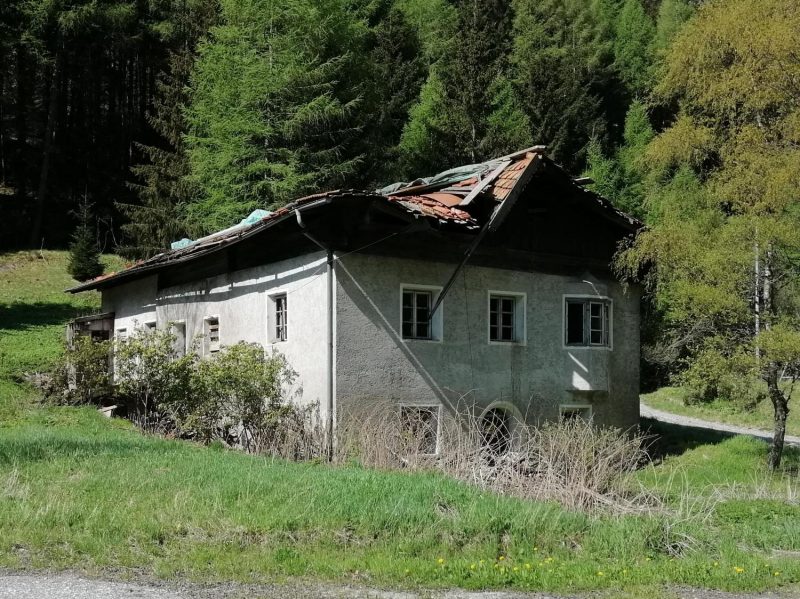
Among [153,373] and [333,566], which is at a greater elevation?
[153,373]

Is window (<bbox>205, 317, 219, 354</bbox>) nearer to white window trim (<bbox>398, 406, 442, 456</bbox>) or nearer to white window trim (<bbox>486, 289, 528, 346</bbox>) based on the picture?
white window trim (<bbox>398, 406, 442, 456</bbox>)

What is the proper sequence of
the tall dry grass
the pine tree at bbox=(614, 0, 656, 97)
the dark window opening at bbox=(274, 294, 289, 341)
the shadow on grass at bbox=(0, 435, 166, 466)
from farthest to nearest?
the pine tree at bbox=(614, 0, 656, 97) → the dark window opening at bbox=(274, 294, 289, 341) → the shadow on grass at bbox=(0, 435, 166, 466) → the tall dry grass

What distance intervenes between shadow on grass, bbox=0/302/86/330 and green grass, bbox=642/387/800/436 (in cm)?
2281

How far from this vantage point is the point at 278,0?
3403cm

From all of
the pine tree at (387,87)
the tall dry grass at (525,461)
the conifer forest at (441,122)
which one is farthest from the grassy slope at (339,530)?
the pine tree at (387,87)

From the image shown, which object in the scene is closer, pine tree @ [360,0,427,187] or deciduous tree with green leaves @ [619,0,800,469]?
deciduous tree with green leaves @ [619,0,800,469]

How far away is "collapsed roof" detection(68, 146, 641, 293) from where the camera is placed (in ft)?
53.8

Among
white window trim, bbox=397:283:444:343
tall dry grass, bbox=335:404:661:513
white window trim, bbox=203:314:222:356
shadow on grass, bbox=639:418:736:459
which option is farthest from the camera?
shadow on grass, bbox=639:418:736:459

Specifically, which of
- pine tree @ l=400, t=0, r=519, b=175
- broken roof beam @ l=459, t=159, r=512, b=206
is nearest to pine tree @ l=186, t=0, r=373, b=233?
pine tree @ l=400, t=0, r=519, b=175

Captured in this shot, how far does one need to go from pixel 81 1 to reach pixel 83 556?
42902 mm

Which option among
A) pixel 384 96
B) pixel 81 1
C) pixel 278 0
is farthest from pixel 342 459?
pixel 81 1

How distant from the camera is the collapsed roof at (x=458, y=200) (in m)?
16.4

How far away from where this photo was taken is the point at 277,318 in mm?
18828

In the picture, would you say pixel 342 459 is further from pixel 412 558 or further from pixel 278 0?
pixel 278 0
